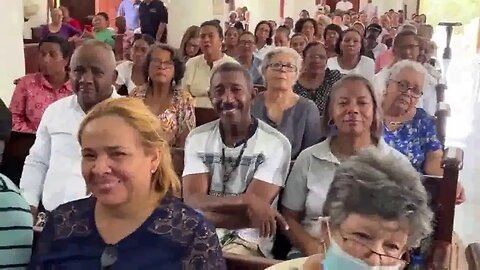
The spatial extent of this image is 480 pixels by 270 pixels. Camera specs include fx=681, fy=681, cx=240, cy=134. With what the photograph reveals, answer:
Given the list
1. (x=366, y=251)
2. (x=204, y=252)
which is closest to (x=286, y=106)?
(x=204, y=252)

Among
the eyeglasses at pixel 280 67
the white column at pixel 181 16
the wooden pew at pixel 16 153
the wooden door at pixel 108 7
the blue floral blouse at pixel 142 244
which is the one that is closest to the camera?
the blue floral blouse at pixel 142 244

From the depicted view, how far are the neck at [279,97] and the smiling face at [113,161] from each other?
1.78 metres

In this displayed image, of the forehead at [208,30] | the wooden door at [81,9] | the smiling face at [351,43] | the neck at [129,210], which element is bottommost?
the neck at [129,210]

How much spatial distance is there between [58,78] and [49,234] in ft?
7.18

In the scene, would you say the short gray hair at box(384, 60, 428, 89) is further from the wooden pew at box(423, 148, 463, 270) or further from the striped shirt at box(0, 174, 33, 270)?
the striped shirt at box(0, 174, 33, 270)

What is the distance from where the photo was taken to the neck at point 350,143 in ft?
8.08

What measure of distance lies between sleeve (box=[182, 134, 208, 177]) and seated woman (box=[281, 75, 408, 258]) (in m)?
0.34

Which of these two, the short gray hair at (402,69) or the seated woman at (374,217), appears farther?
the short gray hair at (402,69)

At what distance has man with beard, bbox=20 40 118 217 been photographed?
2.65 meters

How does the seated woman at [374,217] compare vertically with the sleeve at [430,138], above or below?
above

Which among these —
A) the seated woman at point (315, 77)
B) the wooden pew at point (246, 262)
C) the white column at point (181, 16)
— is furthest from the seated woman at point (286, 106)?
the white column at point (181, 16)

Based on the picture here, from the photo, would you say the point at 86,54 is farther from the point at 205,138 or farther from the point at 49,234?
the point at 49,234

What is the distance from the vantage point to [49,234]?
5.53 feet

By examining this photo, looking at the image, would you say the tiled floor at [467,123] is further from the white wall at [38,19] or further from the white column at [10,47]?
the white wall at [38,19]
